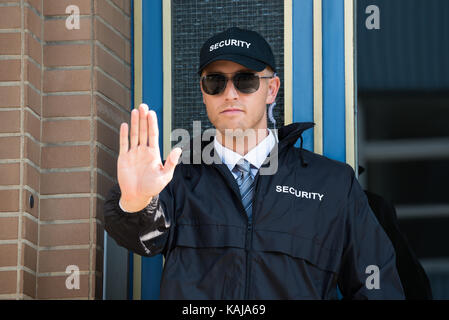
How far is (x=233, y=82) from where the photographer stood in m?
4.48

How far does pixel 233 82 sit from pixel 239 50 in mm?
147

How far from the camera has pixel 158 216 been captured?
13.5 ft

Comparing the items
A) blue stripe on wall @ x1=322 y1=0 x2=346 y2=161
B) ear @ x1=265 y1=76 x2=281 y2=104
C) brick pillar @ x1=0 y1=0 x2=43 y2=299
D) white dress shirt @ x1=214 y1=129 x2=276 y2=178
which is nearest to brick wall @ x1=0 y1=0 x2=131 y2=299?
brick pillar @ x1=0 y1=0 x2=43 y2=299

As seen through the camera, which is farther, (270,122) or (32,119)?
(270,122)

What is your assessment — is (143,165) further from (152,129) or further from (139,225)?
(139,225)

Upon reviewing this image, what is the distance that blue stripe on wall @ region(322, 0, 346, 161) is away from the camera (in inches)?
197

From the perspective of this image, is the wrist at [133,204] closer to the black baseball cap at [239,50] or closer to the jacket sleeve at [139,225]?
the jacket sleeve at [139,225]

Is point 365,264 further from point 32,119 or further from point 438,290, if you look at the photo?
point 32,119

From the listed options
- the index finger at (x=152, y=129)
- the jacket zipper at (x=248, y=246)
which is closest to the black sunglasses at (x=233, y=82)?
the jacket zipper at (x=248, y=246)

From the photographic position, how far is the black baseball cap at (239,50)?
176 inches

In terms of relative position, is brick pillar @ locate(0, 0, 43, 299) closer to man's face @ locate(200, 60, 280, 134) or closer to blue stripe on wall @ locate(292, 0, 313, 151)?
man's face @ locate(200, 60, 280, 134)

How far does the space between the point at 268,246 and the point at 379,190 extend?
104cm
